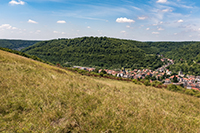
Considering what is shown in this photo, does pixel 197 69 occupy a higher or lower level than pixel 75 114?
lower

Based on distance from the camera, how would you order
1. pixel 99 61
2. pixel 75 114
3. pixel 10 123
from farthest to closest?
1. pixel 99 61
2. pixel 75 114
3. pixel 10 123

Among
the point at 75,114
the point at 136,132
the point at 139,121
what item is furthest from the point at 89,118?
the point at 139,121

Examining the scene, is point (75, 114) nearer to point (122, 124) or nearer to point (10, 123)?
point (122, 124)

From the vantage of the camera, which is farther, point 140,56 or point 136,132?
point 140,56

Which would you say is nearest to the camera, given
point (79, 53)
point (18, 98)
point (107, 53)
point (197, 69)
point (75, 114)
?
point (75, 114)

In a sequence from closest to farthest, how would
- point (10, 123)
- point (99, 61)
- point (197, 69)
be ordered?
point (10, 123) → point (197, 69) → point (99, 61)

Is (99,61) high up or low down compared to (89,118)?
down

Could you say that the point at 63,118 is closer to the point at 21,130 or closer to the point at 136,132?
the point at 21,130

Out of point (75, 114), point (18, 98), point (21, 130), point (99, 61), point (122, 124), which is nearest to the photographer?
point (21, 130)

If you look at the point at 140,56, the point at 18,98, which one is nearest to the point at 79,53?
the point at 140,56
